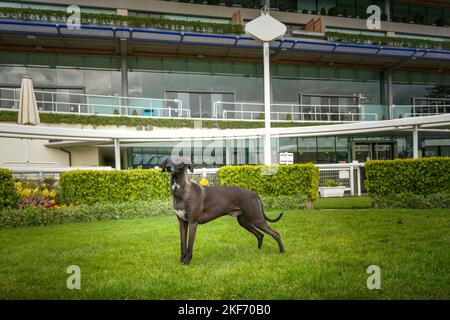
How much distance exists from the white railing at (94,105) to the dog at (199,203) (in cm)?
1568

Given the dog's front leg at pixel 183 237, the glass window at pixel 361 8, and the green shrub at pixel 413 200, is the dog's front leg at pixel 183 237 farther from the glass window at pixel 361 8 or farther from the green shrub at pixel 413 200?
the glass window at pixel 361 8

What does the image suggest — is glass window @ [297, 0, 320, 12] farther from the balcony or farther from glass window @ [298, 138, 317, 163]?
glass window @ [298, 138, 317, 163]

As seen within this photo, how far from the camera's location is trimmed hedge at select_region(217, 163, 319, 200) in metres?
11.5

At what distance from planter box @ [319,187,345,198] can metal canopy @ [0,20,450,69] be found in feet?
41.8

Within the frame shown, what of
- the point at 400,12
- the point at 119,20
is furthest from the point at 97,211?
the point at 400,12

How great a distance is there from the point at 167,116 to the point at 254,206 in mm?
18378

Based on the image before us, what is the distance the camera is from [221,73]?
2698 centimetres

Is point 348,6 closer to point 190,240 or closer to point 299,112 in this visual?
point 299,112

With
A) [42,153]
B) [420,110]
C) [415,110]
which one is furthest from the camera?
[420,110]

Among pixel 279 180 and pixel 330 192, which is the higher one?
pixel 279 180

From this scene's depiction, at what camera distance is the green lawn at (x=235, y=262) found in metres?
3.74

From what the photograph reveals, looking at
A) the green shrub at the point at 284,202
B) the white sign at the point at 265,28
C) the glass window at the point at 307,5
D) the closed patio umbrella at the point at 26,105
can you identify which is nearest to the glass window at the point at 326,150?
the glass window at the point at 307,5

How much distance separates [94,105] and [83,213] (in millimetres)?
12717
